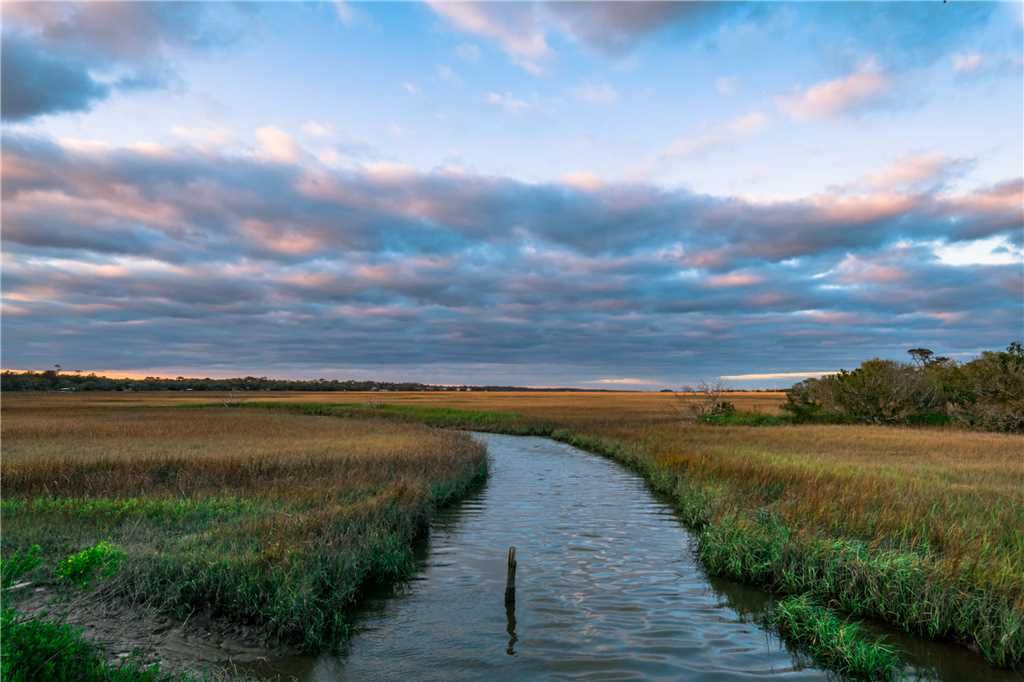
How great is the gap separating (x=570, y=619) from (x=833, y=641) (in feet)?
16.2

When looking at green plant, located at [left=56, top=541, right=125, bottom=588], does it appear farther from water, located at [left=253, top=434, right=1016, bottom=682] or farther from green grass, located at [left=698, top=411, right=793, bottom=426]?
green grass, located at [left=698, top=411, right=793, bottom=426]

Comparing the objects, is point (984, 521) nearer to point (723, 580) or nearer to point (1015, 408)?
point (723, 580)

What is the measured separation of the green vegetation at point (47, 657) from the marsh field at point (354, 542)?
37 millimetres

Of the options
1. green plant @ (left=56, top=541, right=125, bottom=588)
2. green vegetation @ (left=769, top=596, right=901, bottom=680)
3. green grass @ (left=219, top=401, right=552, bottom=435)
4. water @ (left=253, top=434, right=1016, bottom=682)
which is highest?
green plant @ (left=56, top=541, right=125, bottom=588)

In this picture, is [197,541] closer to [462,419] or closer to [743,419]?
[743,419]

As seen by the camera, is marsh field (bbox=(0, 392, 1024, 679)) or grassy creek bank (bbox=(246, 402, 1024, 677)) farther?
grassy creek bank (bbox=(246, 402, 1024, 677))

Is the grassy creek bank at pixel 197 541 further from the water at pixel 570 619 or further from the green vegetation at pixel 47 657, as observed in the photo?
the water at pixel 570 619

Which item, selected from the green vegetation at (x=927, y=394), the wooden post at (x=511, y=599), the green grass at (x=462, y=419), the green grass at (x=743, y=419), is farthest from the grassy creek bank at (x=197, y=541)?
the green vegetation at (x=927, y=394)

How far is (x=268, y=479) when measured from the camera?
2422 centimetres

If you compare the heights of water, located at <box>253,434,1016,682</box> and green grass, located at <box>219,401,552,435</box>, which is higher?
green grass, located at <box>219,401,552,435</box>

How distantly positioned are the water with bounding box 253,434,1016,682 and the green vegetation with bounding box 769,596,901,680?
40cm

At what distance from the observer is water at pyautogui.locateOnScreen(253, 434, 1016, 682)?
10664 mm

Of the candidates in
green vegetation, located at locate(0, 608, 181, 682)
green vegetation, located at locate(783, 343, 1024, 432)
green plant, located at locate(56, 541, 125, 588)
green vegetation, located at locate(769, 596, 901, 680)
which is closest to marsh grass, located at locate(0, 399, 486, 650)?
green plant, located at locate(56, 541, 125, 588)

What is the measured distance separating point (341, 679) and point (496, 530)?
1153 centimetres
